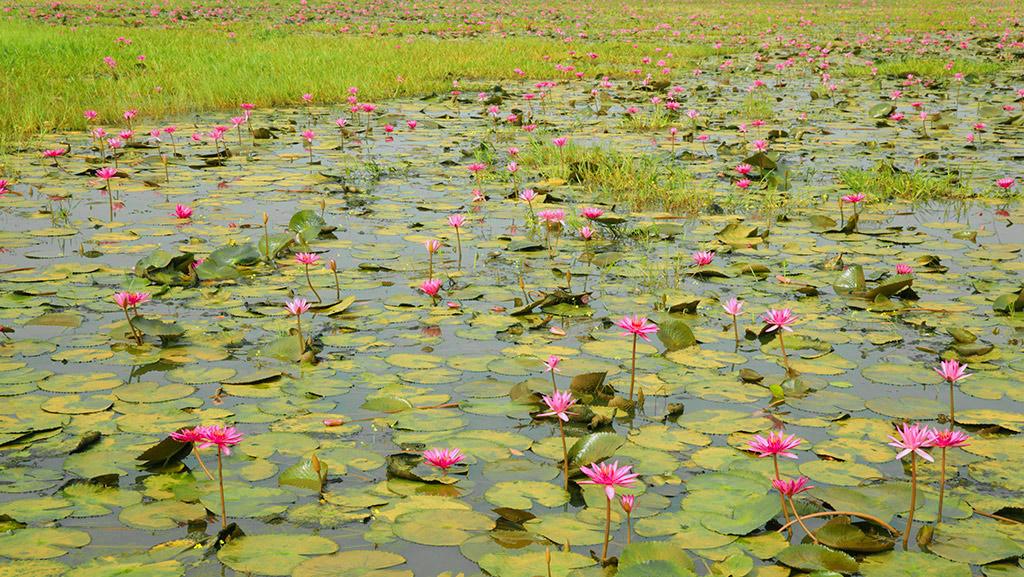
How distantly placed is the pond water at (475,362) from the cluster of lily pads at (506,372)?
12 millimetres

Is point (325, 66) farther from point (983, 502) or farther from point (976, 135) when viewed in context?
point (983, 502)

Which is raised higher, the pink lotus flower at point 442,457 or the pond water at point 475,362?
the pink lotus flower at point 442,457

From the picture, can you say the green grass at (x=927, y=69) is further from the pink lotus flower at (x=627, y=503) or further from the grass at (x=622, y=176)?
the pink lotus flower at (x=627, y=503)

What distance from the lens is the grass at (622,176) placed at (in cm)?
523

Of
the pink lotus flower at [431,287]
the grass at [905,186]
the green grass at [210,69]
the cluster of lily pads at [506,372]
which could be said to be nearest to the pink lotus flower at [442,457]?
the cluster of lily pads at [506,372]

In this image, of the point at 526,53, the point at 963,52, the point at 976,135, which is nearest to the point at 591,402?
the point at 976,135

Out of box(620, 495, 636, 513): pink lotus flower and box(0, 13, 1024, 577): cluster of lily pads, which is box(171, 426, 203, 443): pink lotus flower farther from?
box(620, 495, 636, 513): pink lotus flower

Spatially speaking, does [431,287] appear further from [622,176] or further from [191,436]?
[622,176]

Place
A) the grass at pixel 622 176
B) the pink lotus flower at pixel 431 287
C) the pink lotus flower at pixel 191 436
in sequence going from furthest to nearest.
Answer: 1. the grass at pixel 622 176
2. the pink lotus flower at pixel 431 287
3. the pink lotus flower at pixel 191 436

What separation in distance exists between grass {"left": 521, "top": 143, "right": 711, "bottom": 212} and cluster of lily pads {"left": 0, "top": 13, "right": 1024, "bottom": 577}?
0.03m

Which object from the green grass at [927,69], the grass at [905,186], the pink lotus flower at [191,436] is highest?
A: the green grass at [927,69]

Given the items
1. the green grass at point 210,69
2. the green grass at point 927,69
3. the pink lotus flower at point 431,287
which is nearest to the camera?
the pink lotus flower at point 431,287

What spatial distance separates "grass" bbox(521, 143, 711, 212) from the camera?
5.23 metres

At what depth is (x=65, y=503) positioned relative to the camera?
2139mm
